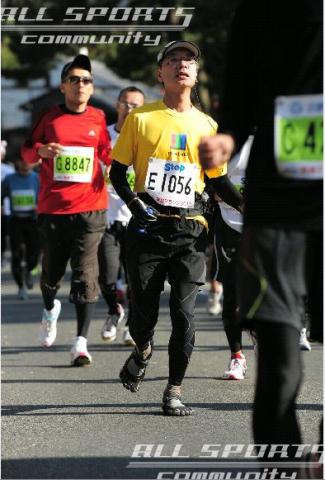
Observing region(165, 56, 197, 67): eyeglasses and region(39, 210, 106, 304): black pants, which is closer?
region(165, 56, 197, 67): eyeglasses

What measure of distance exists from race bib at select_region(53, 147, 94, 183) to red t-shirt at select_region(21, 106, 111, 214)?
0.12 ft

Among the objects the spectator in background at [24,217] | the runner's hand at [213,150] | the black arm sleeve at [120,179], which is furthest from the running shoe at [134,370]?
the spectator in background at [24,217]

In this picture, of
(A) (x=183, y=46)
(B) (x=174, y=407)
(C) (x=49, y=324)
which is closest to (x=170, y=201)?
(A) (x=183, y=46)

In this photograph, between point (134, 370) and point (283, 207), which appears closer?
point (283, 207)

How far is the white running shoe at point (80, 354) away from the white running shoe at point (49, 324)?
1.82 feet

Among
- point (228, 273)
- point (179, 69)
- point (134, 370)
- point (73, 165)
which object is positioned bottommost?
point (134, 370)

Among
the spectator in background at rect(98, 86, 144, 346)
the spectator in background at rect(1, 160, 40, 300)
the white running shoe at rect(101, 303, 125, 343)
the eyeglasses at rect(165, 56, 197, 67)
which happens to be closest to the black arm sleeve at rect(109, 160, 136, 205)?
the eyeglasses at rect(165, 56, 197, 67)

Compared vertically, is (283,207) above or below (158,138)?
below

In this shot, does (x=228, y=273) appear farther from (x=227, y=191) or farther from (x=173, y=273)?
(x=227, y=191)

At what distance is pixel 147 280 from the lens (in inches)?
269

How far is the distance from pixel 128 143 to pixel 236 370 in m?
2.06

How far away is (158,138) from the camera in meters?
6.86

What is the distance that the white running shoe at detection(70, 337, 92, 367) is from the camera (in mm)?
8977

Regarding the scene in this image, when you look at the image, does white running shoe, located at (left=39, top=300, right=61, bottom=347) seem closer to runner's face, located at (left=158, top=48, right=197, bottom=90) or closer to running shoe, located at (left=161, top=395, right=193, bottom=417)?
running shoe, located at (left=161, top=395, right=193, bottom=417)
